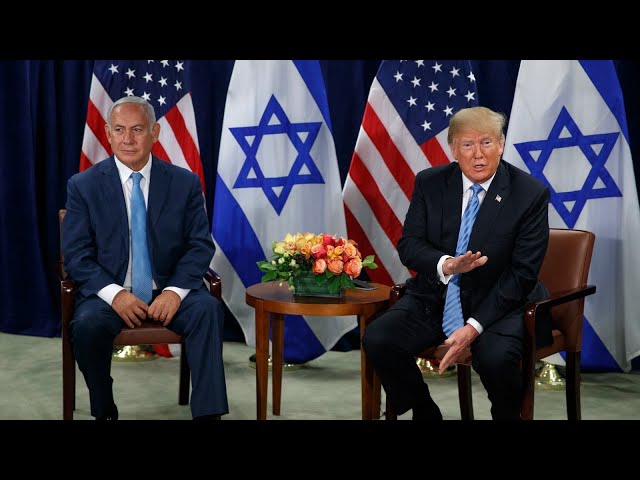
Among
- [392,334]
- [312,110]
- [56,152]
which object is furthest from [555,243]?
[56,152]

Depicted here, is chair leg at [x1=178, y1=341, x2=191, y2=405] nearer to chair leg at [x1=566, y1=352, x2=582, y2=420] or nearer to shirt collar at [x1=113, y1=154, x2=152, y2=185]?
shirt collar at [x1=113, y1=154, x2=152, y2=185]

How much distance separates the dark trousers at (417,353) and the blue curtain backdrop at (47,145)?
6.39 feet

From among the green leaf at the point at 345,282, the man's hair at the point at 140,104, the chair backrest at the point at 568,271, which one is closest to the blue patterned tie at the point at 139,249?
the man's hair at the point at 140,104

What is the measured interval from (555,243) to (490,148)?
66 cm

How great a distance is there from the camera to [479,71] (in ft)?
17.6

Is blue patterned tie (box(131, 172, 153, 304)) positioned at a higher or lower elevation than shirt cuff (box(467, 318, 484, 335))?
higher

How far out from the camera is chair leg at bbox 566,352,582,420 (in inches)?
151

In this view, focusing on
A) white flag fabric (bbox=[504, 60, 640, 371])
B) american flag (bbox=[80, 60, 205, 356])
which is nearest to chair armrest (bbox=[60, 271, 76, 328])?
american flag (bbox=[80, 60, 205, 356])

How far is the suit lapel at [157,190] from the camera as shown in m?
4.04

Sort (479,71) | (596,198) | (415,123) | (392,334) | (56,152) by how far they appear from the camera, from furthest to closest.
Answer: (56,152), (479,71), (415,123), (596,198), (392,334)

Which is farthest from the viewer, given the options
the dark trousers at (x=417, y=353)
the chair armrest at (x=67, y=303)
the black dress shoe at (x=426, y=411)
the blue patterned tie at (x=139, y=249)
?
the blue patterned tie at (x=139, y=249)

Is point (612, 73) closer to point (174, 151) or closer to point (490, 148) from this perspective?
point (490, 148)

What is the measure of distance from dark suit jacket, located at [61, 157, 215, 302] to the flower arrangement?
1.19 ft

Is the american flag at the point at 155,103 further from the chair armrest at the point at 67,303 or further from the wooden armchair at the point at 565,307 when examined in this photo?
the wooden armchair at the point at 565,307
